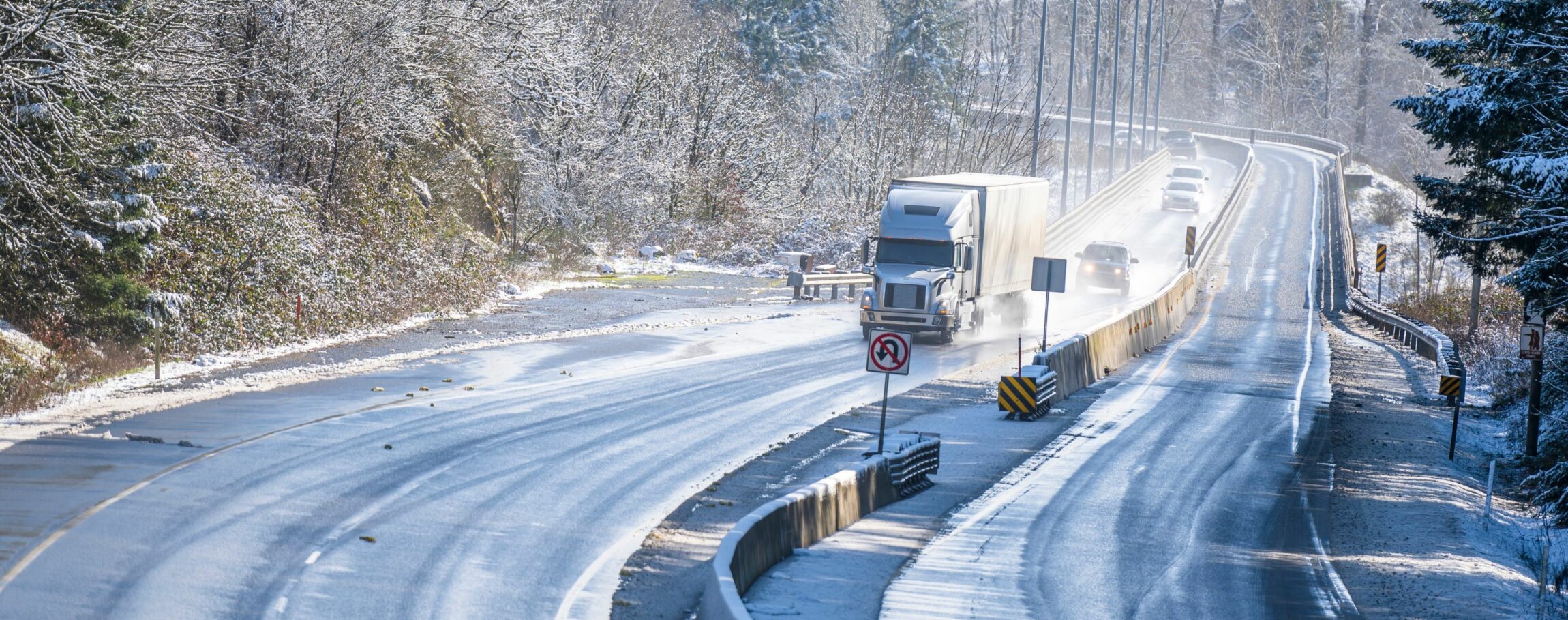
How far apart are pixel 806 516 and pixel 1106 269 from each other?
36965mm

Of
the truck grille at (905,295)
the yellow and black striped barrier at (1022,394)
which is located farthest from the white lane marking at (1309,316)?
the truck grille at (905,295)

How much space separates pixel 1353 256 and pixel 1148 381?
115 feet

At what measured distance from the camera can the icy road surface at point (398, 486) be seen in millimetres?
12008

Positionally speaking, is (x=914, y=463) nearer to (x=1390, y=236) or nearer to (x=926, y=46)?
(x=1390, y=236)

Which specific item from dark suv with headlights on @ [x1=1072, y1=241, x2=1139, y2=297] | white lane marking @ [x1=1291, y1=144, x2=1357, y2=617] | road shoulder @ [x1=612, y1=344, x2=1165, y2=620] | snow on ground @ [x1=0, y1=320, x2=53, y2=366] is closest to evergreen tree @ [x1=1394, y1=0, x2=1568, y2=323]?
white lane marking @ [x1=1291, y1=144, x2=1357, y2=617]

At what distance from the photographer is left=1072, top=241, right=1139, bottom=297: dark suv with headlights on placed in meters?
49.1

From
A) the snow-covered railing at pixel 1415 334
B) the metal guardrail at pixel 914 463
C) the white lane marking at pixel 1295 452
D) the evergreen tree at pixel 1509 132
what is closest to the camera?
the white lane marking at pixel 1295 452

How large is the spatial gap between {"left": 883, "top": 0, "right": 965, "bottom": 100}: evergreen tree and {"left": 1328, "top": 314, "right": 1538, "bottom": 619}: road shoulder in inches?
2222

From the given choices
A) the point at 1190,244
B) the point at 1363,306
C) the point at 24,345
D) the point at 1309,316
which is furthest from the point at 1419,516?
the point at 1190,244

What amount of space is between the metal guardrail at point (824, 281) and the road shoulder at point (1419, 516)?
15732 mm

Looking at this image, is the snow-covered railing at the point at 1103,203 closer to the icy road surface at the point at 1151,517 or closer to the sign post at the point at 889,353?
the icy road surface at the point at 1151,517

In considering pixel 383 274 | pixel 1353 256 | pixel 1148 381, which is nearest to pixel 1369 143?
pixel 1353 256

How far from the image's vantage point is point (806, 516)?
14266 millimetres

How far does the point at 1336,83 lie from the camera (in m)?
127
